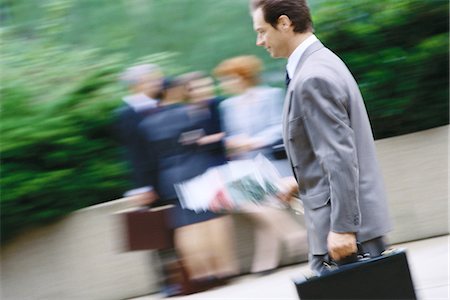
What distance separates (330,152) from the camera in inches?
119

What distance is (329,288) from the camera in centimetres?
302

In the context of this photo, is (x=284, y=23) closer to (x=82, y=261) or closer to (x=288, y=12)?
(x=288, y=12)

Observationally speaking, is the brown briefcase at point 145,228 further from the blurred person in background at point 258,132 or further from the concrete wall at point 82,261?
the blurred person in background at point 258,132

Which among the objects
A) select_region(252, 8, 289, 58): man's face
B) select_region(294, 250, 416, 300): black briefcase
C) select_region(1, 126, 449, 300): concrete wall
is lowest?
select_region(1, 126, 449, 300): concrete wall

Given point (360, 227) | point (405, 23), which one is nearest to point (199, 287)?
point (405, 23)

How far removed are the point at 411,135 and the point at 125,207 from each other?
2.21m

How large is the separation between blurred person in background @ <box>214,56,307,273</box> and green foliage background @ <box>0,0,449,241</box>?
0.48m

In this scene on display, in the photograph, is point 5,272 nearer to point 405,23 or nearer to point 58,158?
point 58,158

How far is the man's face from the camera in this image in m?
3.29

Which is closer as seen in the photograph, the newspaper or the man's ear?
the man's ear

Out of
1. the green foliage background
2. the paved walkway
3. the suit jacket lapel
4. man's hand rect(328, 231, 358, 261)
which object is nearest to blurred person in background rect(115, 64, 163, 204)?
the green foliage background

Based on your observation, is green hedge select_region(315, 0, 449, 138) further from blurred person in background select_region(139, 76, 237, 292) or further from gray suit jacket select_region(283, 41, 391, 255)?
gray suit jacket select_region(283, 41, 391, 255)

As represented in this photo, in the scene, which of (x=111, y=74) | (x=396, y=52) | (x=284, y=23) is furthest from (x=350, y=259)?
(x=111, y=74)

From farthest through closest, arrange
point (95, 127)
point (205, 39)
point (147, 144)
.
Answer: point (205, 39), point (95, 127), point (147, 144)
